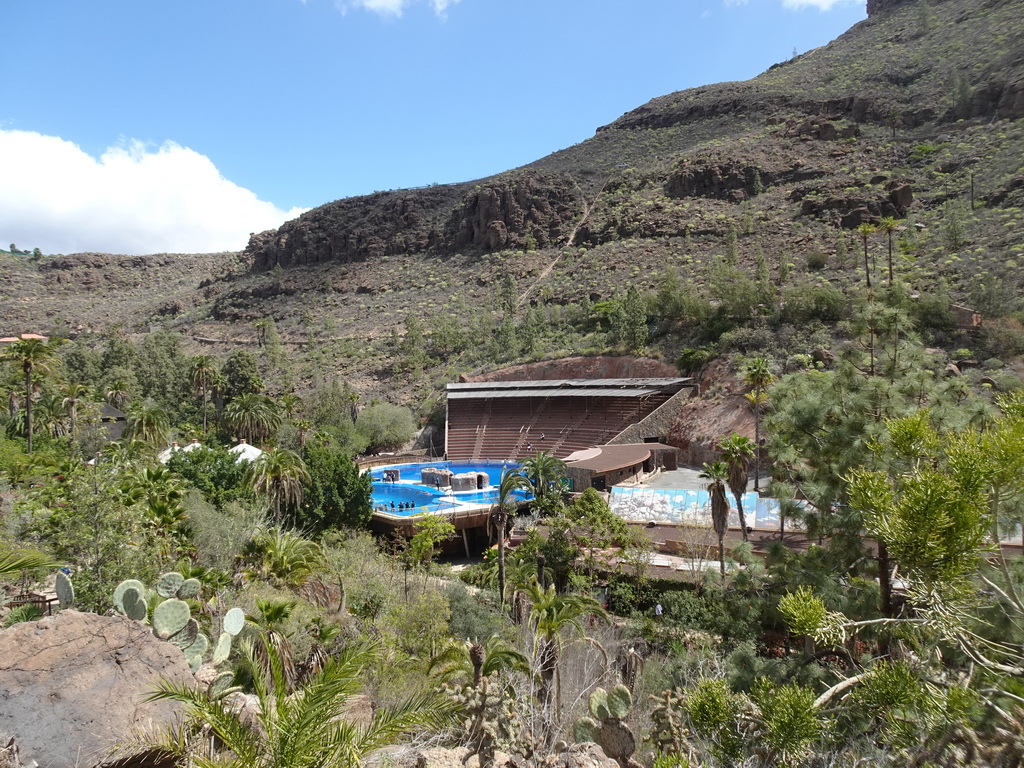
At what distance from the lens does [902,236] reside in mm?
53469

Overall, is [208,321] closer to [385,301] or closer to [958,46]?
[385,301]

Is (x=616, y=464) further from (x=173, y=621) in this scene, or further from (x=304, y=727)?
(x=304, y=727)

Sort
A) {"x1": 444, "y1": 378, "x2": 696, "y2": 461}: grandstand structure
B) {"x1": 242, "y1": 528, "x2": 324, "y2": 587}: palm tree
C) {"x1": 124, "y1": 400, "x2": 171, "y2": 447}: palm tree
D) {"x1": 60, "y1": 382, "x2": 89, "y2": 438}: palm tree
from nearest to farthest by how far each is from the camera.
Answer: {"x1": 242, "y1": 528, "x2": 324, "y2": 587}: palm tree
{"x1": 124, "y1": 400, "x2": 171, "y2": 447}: palm tree
{"x1": 60, "y1": 382, "x2": 89, "y2": 438}: palm tree
{"x1": 444, "y1": 378, "x2": 696, "y2": 461}: grandstand structure

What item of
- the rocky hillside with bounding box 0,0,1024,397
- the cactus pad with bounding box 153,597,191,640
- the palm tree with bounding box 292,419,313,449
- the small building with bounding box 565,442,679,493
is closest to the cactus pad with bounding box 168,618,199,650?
the cactus pad with bounding box 153,597,191,640

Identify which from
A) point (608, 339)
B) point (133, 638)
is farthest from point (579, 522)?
point (608, 339)

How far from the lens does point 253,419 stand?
129 feet

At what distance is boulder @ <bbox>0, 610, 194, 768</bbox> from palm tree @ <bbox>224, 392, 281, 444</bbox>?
34016mm

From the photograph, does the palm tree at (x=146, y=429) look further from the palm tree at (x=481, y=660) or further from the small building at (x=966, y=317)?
the small building at (x=966, y=317)

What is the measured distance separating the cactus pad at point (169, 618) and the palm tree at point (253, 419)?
108ft

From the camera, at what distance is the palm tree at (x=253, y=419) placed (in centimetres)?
3928

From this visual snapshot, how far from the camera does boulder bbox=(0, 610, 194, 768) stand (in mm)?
5855

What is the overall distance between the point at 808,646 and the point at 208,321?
100 m

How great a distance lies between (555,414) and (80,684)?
39.2 metres

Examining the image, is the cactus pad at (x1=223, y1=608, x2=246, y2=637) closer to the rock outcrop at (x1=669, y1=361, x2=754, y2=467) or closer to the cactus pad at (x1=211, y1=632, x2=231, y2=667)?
Result: the cactus pad at (x1=211, y1=632, x2=231, y2=667)
